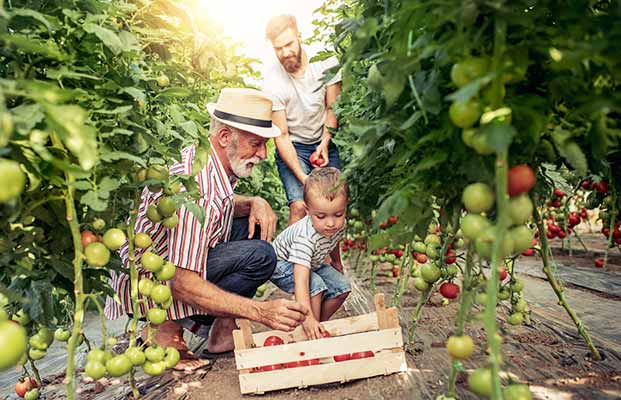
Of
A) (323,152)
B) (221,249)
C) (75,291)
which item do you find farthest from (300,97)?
(75,291)

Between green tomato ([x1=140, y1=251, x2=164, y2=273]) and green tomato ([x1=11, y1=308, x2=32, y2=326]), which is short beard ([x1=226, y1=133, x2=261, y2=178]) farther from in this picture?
green tomato ([x1=11, y1=308, x2=32, y2=326])

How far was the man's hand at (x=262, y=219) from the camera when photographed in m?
3.11

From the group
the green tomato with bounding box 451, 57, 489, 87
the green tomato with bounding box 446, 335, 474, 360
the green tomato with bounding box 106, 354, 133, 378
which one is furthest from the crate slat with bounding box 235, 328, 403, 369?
the green tomato with bounding box 451, 57, 489, 87

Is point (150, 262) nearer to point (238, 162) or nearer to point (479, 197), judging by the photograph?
point (479, 197)

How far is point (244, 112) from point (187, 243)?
0.99 m

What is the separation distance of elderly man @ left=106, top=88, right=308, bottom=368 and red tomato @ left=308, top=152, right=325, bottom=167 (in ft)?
2.09

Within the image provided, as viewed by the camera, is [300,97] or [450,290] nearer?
[450,290]

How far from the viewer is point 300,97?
12.3 ft

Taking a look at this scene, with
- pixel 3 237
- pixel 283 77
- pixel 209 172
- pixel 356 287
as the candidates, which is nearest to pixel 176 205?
pixel 3 237

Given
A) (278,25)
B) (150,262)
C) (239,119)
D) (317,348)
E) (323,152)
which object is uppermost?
(278,25)

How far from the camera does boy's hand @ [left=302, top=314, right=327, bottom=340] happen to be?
2.44 m

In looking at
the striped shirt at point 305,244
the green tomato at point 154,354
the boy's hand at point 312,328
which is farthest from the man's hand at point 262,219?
the green tomato at point 154,354

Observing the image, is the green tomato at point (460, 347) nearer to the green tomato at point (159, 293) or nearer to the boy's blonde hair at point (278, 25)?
the green tomato at point (159, 293)

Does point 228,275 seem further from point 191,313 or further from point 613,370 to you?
point 613,370
